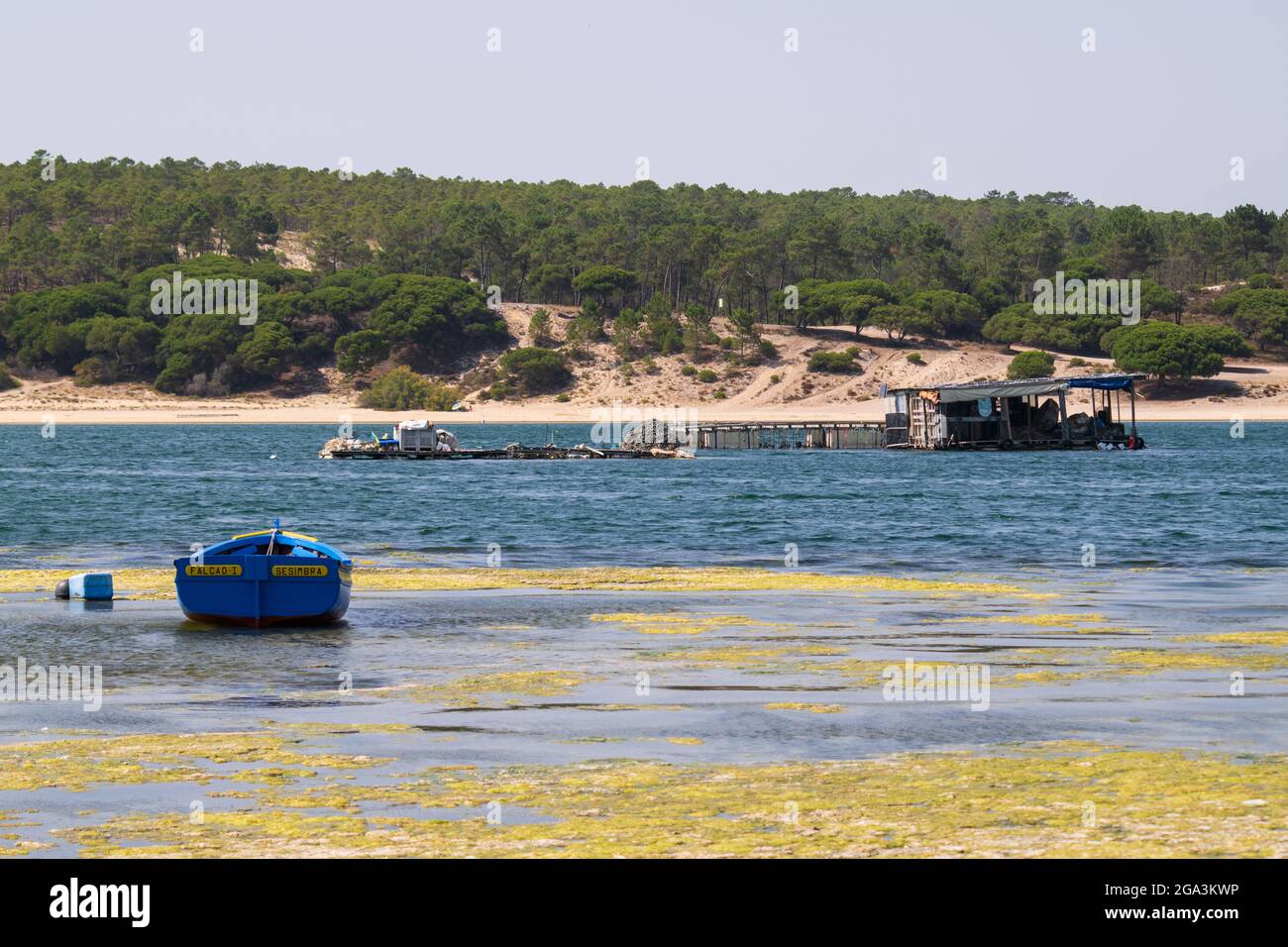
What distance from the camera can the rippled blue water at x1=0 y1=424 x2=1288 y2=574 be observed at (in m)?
55.3

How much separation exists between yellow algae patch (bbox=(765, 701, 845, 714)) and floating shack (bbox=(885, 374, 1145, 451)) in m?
116

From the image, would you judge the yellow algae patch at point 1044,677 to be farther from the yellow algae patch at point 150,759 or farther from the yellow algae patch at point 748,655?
the yellow algae patch at point 150,759

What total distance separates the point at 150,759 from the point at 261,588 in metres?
13.7

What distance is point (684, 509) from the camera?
77250mm

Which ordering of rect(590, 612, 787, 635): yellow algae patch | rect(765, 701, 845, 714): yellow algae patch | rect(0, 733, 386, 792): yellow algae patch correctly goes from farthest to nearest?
rect(590, 612, 787, 635): yellow algae patch < rect(765, 701, 845, 714): yellow algae patch < rect(0, 733, 386, 792): yellow algae patch

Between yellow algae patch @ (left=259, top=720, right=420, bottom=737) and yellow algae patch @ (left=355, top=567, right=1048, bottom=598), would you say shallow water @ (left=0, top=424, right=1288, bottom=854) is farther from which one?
yellow algae patch @ (left=355, top=567, right=1048, bottom=598)

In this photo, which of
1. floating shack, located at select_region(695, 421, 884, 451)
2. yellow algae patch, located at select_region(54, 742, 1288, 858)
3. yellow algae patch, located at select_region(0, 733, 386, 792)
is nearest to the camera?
yellow algae patch, located at select_region(54, 742, 1288, 858)

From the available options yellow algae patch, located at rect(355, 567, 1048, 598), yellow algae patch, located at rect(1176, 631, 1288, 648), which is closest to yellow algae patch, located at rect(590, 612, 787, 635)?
yellow algae patch, located at rect(355, 567, 1048, 598)

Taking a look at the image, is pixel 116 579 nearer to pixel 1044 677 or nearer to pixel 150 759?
pixel 150 759

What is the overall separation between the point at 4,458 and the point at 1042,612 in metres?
113

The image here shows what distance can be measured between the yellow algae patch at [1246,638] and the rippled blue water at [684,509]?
16.0m
